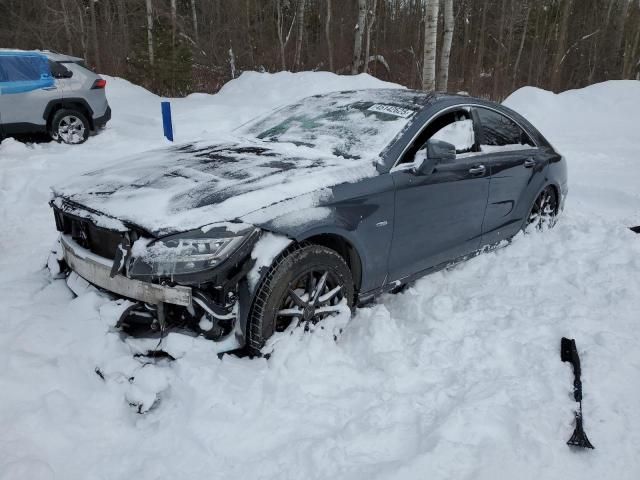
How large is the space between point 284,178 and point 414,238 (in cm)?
106

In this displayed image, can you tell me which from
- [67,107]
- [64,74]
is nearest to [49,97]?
[67,107]

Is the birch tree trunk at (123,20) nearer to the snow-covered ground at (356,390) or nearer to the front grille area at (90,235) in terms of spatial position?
the snow-covered ground at (356,390)

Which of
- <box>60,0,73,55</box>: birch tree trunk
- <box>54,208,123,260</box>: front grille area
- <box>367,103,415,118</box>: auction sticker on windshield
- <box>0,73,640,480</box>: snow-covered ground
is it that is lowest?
<box>0,73,640,480</box>: snow-covered ground

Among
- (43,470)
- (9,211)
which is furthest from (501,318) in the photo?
(9,211)

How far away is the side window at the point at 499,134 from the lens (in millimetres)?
4012

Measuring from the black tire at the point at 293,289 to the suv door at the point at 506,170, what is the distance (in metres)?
1.73

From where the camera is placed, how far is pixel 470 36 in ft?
107

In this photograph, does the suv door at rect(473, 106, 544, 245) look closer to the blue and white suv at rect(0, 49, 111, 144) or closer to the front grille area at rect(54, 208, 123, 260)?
the front grille area at rect(54, 208, 123, 260)

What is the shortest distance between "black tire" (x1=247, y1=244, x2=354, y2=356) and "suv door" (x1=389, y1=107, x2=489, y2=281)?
1.74ft

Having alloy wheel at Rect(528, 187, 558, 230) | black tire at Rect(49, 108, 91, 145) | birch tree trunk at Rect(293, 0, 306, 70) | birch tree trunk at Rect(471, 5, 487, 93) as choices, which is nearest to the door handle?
alloy wheel at Rect(528, 187, 558, 230)

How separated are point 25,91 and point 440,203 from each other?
7.68 metres

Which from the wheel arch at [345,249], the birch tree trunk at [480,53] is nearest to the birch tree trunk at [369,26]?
the birch tree trunk at [480,53]

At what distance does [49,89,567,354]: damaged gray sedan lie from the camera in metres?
2.50

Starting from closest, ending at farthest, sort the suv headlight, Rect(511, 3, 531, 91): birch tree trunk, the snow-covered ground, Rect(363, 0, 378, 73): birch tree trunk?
the snow-covered ground < the suv headlight < Rect(363, 0, 378, 73): birch tree trunk < Rect(511, 3, 531, 91): birch tree trunk
